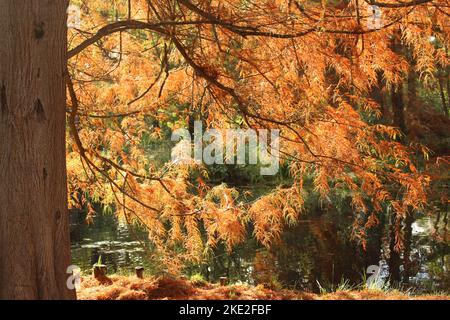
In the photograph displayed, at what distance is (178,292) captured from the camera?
150 inches

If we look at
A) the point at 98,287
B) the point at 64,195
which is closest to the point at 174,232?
the point at 98,287

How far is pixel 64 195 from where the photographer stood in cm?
244

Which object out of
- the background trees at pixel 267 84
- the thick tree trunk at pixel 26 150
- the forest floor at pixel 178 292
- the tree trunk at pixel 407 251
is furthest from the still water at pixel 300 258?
the thick tree trunk at pixel 26 150

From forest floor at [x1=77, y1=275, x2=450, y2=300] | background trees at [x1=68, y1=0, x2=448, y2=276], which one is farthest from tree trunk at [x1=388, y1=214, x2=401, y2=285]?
background trees at [x1=68, y1=0, x2=448, y2=276]

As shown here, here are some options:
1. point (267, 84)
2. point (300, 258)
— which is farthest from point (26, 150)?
point (300, 258)

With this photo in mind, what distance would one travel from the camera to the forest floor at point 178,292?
3697 mm

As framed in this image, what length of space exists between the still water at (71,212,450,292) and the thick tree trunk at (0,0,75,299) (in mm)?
3218

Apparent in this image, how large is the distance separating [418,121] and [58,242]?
31.9 ft

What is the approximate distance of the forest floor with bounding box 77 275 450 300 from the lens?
3697 millimetres

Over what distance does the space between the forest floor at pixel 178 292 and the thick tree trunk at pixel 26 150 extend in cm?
131

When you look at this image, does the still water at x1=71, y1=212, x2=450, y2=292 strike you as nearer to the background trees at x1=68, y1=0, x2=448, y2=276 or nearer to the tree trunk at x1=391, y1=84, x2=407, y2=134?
the background trees at x1=68, y1=0, x2=448, y2=276

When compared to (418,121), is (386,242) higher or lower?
lower

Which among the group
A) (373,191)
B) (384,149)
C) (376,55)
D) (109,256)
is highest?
(376,55)

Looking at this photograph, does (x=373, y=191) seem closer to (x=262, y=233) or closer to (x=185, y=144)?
(x=262, y=233)
